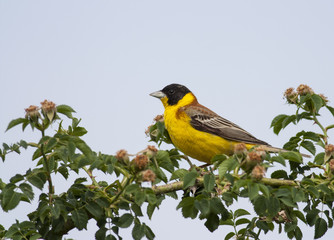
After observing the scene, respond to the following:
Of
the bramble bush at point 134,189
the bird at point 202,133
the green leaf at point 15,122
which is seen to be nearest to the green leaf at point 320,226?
the bramble bush at point 134,189

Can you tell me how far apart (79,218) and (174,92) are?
4.14m

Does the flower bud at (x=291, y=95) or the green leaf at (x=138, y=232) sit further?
the flower bud at (x=291, y=95)

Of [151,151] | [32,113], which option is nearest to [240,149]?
[151,151]

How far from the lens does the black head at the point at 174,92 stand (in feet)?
22.9

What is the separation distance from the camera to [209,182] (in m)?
3.01

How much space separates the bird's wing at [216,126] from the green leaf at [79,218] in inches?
116

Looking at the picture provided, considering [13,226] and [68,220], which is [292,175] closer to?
[68,220]

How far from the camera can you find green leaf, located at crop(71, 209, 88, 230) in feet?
10.5

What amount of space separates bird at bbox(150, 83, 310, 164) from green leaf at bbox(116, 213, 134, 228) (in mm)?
2518

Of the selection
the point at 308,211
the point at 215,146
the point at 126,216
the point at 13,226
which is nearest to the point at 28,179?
the point at 13,226

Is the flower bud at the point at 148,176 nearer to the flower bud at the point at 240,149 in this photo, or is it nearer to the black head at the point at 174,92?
the flower bud at the point at 240,149

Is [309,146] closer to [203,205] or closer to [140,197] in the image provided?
[203,205]

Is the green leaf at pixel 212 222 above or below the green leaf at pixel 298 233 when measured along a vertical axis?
above

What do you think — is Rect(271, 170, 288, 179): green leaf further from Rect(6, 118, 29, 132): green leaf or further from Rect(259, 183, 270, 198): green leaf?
Rect(6, 118, 29, 132): green leaf
